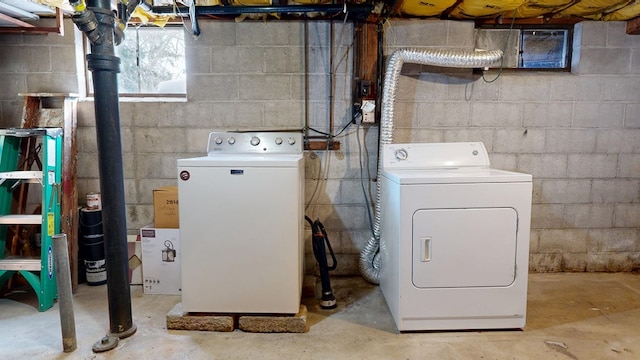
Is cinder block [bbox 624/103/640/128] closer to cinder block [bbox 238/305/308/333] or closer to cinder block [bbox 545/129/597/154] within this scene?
cinder block [bbox 545/129/597/154]

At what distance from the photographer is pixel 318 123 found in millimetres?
2805

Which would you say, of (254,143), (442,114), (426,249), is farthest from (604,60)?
(254,143)

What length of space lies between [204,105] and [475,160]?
198cm

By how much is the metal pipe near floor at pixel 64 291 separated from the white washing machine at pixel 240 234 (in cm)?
53

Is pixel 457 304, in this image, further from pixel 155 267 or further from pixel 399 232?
pixel 155 267

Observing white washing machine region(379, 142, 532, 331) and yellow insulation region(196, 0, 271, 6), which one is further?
yellow insulation region(196, 0, 271, 6)

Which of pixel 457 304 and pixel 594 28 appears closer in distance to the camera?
pixel 457 304

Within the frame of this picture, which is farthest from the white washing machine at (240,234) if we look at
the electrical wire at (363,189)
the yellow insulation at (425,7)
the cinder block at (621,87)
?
the cinder block at (621,87)

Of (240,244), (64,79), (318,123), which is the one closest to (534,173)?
(318,123)

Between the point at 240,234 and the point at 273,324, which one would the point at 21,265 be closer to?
the point at 240,234

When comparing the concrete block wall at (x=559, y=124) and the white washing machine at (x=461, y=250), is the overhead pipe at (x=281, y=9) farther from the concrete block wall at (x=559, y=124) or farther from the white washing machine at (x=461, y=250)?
the white washing machine at (x=461, y=250)

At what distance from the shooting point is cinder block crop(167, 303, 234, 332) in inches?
81.7

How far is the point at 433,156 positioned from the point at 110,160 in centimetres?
193

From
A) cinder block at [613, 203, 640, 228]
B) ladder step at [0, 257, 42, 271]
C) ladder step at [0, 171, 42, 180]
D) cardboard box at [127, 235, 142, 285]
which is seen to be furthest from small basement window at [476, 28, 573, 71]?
ladder step at [0, 257, 42, 271]
